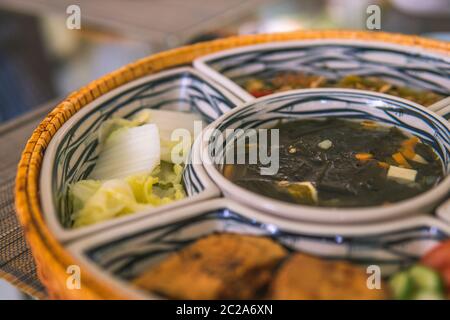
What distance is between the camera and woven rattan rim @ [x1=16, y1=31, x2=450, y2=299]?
129cm

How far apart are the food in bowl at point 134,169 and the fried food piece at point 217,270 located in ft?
1.07

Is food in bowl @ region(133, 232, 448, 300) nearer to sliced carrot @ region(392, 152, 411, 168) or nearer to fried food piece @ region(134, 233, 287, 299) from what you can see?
fried food piece @ region(134, 233, 287, 299)

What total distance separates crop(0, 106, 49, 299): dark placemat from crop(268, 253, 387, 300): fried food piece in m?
0.77

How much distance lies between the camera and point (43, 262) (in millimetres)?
1350

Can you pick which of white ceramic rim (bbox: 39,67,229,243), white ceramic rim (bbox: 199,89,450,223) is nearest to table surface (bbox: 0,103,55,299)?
white ceramic rim (bbox: 39,67,229,243)

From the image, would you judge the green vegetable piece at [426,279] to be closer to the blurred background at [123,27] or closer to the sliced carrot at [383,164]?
the sliced carrot at [383,164]

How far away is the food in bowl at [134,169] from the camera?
1.68m

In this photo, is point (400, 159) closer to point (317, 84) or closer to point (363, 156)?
point (363, 156)

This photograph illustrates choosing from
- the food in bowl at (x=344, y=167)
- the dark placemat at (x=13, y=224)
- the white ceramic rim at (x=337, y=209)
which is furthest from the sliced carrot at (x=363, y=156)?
the dark placemat at (x=13, y=224)

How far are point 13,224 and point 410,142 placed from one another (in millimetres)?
1528

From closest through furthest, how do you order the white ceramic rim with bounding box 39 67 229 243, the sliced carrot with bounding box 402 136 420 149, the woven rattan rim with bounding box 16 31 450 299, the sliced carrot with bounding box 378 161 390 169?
the woven rattan rim with bounding box 16 31 450 299 < the white ceramic rim with bounding box 39 67 229 243 < the sliced carrot with bounding box 378 161 390 169 < the sliced carrot with bounding box 402 136 420 149

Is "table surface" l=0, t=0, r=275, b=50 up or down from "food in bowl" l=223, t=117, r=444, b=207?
up

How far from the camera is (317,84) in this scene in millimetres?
2395
